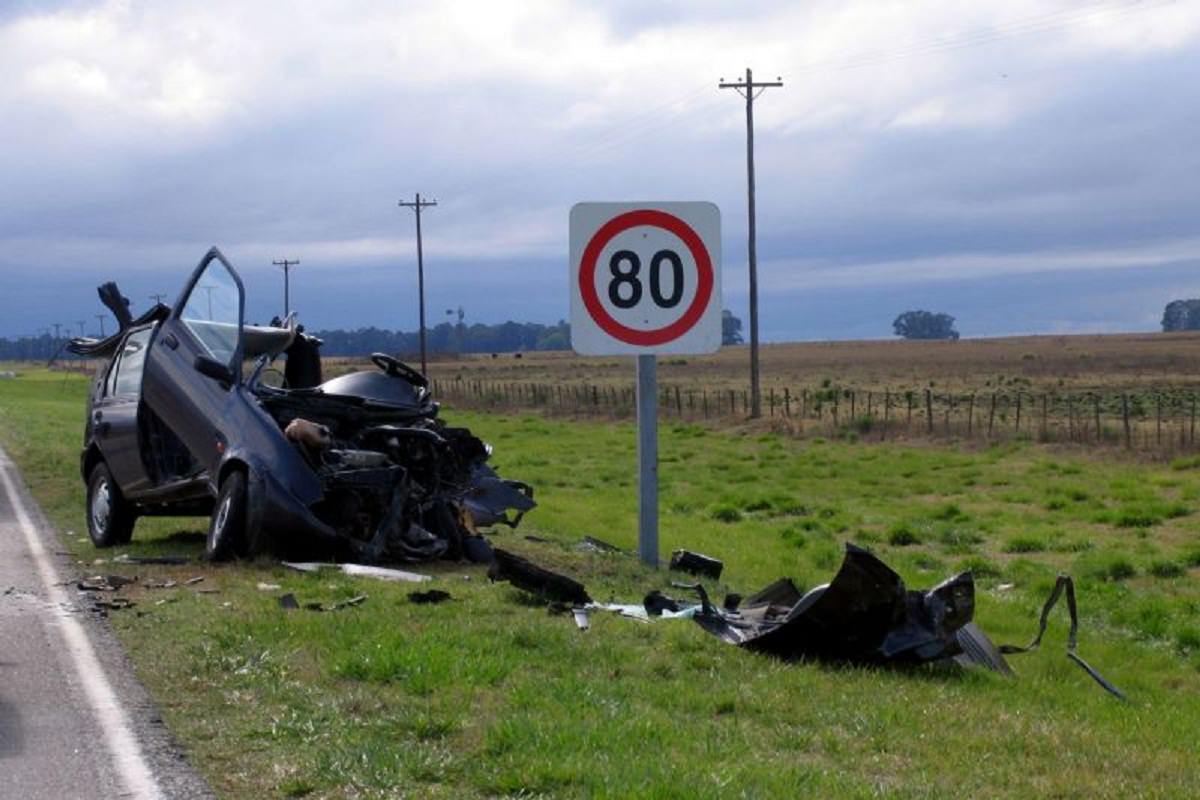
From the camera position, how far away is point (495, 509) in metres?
12.7

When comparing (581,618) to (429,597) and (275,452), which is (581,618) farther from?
(275,452)

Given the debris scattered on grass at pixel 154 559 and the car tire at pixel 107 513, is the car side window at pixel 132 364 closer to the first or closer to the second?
the car tire at pixel 107 513

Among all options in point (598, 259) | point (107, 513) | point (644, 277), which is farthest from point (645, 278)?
point (107, 513)

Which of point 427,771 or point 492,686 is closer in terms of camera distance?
point 427,771

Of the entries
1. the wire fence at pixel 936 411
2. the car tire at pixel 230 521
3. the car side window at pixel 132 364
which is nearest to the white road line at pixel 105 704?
the car tire at pixel 230 521

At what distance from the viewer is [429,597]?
9.47 meters

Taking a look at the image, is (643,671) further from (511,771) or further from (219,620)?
(219,620)

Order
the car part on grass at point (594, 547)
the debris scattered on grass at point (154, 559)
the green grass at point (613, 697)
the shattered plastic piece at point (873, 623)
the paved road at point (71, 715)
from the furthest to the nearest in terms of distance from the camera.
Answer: the car part on grass at point (594, 547), the debris scattered on grass at point (154, 559), the shattered plastic piece at point (873, 623), the paved road at point (71, 715), the green grass at point (613, 697)

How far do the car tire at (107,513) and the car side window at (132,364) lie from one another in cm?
73

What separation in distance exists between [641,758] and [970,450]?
25364 mm

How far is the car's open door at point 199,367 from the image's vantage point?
39.4 feet

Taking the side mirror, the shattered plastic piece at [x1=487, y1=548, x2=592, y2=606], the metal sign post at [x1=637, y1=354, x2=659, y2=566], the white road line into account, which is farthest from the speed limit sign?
the white road line

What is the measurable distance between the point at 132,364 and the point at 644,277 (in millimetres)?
5179

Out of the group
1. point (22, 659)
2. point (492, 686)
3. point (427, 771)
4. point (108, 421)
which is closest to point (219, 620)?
point (22, 659)
